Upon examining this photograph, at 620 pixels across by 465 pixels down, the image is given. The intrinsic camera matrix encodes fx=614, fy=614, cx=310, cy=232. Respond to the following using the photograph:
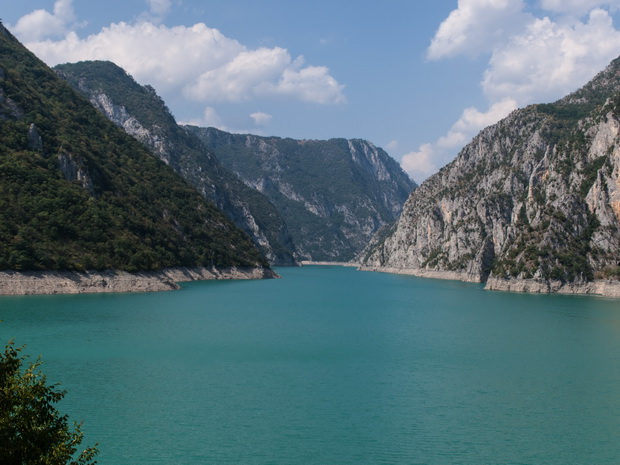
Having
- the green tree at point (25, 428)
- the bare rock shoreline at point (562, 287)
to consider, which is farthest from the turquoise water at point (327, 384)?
the bare rock shoreline at point (562, 287)

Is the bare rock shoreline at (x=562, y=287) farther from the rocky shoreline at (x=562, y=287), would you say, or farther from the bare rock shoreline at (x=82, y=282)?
the bare rock shoreline at (x=82, y=282)

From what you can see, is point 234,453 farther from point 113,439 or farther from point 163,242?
point 163,242

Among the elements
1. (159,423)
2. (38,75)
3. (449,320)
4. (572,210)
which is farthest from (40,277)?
(572,210)

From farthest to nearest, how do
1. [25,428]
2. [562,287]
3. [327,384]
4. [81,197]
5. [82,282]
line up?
[562,287], [81,197], [82,282], [327,384], [25,428]

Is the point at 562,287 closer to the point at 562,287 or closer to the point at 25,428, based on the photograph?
the point at 562,287

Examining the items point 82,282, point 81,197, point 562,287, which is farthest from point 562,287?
point 81,197

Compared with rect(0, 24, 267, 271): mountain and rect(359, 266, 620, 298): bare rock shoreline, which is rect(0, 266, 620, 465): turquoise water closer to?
rect(0, 24, 267, 271): mountain
